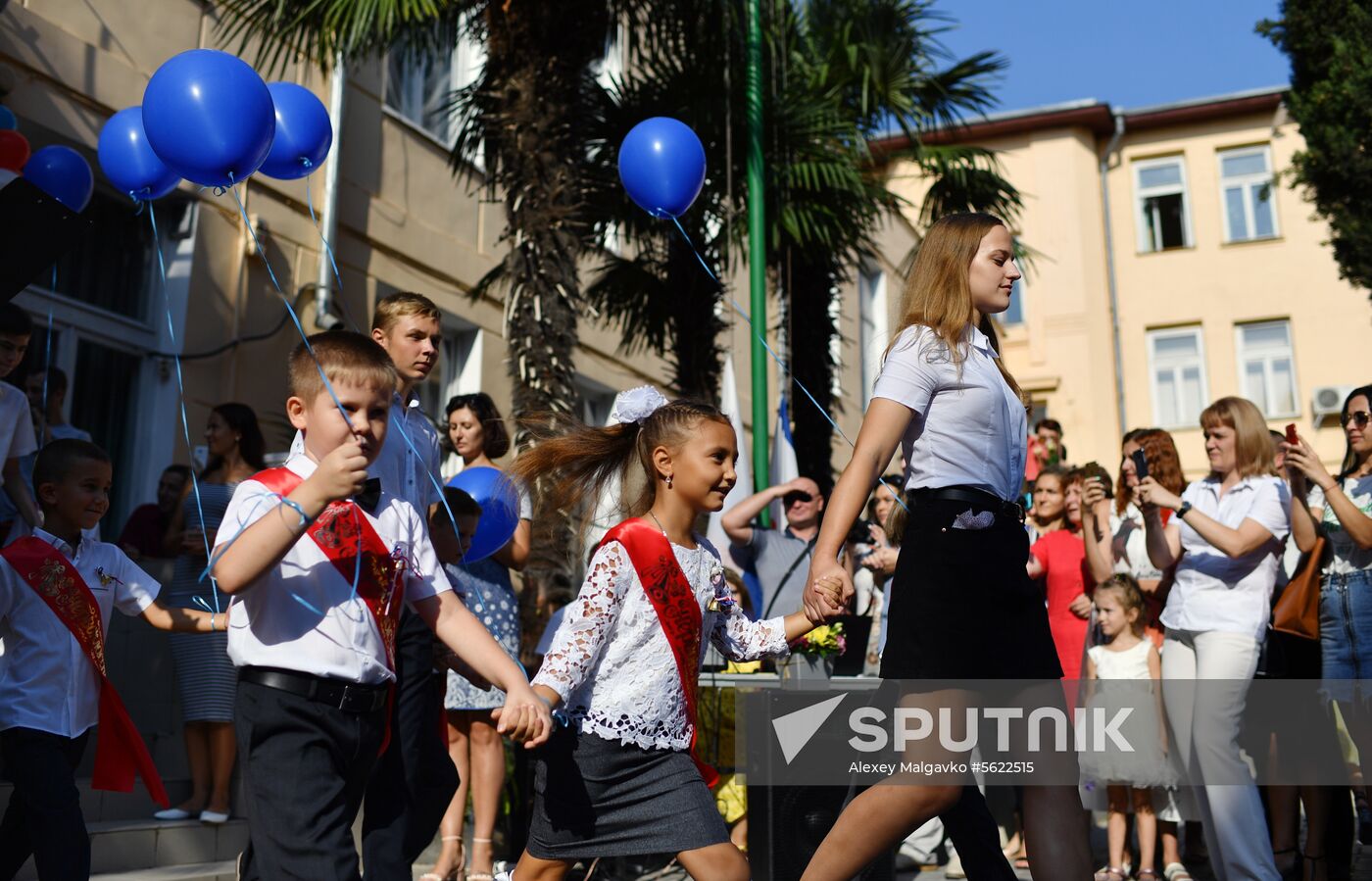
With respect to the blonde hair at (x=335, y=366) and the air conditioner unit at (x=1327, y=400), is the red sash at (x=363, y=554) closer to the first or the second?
the blonde hair at (x=335, y=366)

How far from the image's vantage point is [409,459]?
3959mm

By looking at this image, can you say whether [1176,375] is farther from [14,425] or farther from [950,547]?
[950,547]

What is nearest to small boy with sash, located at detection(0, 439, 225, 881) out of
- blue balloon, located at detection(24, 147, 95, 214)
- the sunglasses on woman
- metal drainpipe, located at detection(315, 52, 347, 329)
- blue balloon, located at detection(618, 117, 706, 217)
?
blue balloon, located at detection(24, 147, 95, 214)

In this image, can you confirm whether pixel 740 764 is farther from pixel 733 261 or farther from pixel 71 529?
pixel 733 261

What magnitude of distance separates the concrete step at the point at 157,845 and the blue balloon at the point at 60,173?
2.57 meters

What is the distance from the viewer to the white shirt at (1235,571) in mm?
5098

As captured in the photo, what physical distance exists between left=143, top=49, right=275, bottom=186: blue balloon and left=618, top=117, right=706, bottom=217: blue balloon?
2.29m

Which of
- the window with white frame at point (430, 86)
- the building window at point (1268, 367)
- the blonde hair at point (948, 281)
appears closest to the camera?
the blonde hair at point (948, 281)

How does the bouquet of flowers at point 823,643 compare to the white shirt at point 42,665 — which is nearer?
the white shirt at point 42,665

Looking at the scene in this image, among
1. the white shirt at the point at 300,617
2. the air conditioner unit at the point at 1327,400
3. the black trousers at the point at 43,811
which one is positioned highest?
the air conditioner unit at the point at 1327,400

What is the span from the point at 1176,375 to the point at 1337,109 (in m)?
15.5

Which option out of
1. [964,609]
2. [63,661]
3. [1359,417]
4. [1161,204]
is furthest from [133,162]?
[1161,204]

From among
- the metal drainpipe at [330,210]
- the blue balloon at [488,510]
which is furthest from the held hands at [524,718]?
the metal drainpipe at [330,210]

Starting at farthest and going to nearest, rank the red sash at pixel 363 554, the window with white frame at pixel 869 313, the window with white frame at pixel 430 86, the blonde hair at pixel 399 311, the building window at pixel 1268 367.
A: the building window at pixel 1268 367
the window with white frame at pixel 869 313
the window with white frame at pixel 430 86
the blonde hair at pixel 399 311
the red sash at pixel 363 554
